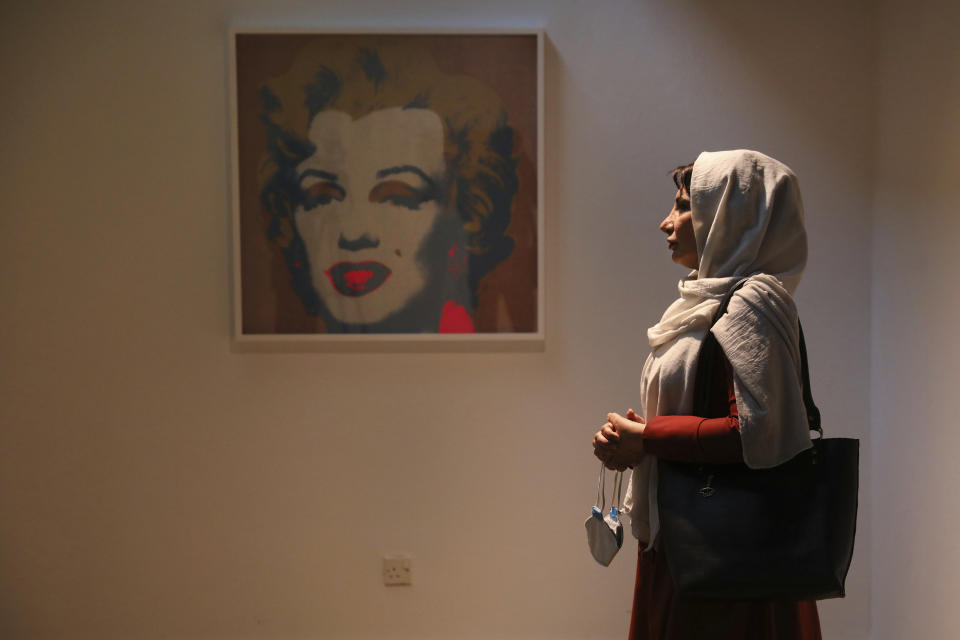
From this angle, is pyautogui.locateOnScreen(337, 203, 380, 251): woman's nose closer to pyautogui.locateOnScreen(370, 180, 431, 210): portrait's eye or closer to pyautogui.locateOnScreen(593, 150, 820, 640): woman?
pyautogui.locateOnScreen(370, 180, 431, 210): portrait's eye

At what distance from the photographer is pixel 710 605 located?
1.57 meters

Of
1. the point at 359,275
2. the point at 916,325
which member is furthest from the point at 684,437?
the point at 359,275

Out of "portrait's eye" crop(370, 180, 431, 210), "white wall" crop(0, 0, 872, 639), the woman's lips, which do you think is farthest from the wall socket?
"portrait's eye" crop(370, 180, 431, 210)

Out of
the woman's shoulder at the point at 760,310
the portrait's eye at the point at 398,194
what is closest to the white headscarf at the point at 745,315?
the woman's shoulder at the point at 760,310

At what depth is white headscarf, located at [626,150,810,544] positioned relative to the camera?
1.50 meters

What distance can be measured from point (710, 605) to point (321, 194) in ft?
5.80

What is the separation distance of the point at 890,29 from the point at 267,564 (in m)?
2.70

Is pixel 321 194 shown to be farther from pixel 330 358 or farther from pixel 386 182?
pixel 330 358

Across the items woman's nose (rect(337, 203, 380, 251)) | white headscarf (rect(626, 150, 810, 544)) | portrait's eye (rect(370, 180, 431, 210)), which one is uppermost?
portrait's eye (rect(370, 180, 431, 210))

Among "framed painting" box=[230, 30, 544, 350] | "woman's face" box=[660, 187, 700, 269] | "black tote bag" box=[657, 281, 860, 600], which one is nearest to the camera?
"black tote bag" box=[657, 281, 860, 600]

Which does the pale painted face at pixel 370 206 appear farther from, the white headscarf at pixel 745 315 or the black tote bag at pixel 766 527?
the black tote bag at pixel 766 527

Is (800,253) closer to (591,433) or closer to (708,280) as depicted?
(708,280)

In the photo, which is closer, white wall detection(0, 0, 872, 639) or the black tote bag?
the black tote bag

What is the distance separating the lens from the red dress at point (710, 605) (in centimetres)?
153
